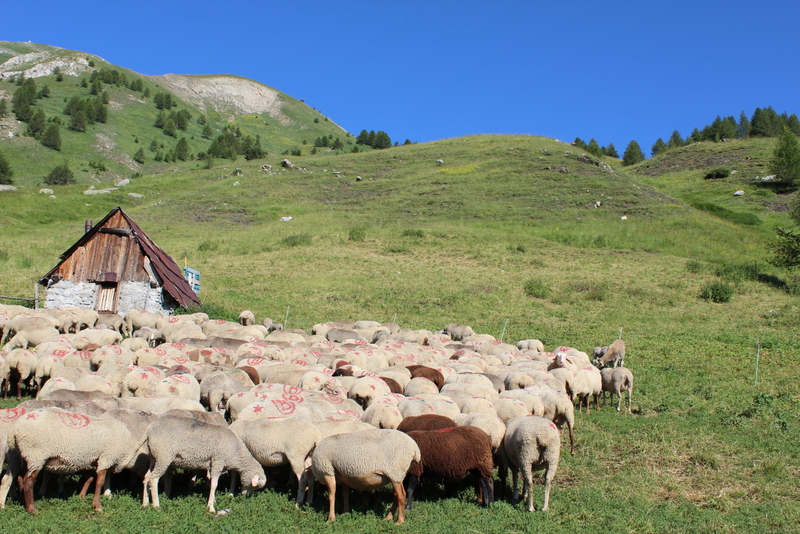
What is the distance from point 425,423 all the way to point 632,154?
12978 cm

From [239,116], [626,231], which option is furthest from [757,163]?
[239,116]

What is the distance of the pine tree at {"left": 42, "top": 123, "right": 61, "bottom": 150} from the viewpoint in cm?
9706

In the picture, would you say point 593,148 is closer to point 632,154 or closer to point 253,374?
point 632,154

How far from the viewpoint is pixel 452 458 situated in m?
9.26

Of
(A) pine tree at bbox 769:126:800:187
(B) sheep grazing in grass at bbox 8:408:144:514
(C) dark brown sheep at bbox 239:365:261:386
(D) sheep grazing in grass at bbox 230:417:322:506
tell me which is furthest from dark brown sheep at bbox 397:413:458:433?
(A) pine tree at bbox 769:126:800:187

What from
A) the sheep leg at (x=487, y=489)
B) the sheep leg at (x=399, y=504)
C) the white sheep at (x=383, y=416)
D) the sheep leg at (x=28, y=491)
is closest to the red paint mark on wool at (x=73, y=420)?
the sheep leg at (x=28, y=491)

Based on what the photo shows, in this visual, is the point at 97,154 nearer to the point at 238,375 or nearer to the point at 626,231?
the point at 626,231

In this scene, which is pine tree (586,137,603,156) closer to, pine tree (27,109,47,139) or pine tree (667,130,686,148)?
pine tree (667,130,686,148)

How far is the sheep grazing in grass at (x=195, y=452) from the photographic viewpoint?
879 cm

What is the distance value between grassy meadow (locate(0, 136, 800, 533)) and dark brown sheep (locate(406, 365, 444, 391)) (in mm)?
4142

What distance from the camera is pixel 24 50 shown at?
191 m

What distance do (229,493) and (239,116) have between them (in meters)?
194

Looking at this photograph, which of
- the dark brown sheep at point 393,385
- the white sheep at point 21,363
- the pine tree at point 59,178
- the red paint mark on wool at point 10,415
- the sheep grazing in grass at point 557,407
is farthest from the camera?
the pine tree at point 59,178

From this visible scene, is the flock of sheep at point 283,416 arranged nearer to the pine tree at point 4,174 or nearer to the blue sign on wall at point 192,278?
the blue sign on wall at point 192,278
